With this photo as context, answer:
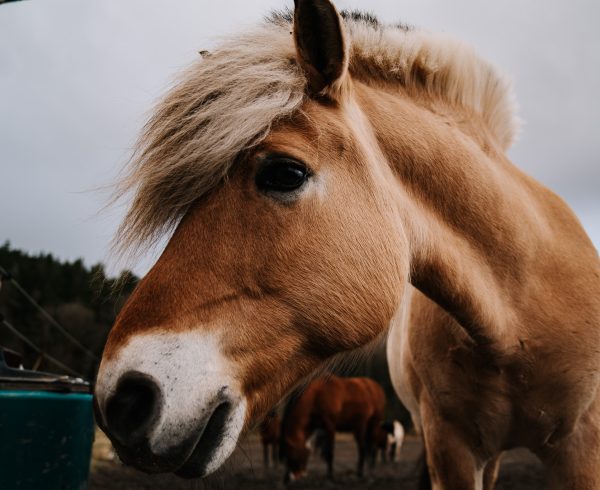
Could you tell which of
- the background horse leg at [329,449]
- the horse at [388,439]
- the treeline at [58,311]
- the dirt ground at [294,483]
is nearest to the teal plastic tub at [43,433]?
the dirt ground at [294,483]

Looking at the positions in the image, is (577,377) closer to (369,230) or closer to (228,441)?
(369,230)

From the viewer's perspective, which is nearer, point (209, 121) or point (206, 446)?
point (206, 446)

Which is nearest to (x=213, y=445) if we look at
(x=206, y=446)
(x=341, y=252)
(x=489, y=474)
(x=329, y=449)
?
(x=206, y=446)

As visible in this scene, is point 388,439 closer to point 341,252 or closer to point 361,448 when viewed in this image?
point 361,448

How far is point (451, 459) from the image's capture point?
2453mm

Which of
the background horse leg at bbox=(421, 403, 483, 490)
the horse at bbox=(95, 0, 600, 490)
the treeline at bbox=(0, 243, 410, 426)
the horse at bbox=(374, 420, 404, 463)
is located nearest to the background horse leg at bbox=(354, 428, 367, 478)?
the horse at bbox=(374, 420, 404, 463)

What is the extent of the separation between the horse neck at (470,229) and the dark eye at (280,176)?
0.45m

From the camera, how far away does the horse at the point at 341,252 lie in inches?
55.0

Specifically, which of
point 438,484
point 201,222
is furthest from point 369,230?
point 438,484

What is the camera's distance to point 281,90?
1.73m

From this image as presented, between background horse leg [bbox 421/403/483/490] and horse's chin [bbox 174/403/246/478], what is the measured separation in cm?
143

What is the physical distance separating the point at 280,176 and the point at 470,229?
35.4 inches

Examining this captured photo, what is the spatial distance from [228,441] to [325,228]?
69cm

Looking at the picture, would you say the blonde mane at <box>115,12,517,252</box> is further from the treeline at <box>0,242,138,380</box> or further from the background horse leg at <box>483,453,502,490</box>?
the treeline at <box>0,242,138,380</box>
